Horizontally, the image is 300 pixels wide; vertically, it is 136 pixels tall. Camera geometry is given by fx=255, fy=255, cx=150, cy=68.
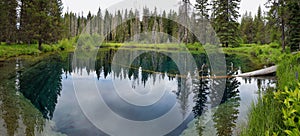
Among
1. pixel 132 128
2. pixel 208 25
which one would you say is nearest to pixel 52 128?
pixel 132 128

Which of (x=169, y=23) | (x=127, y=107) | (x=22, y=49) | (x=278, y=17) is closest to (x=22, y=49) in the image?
(x=22, y=49)

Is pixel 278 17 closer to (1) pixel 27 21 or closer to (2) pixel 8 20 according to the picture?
(1) pixel 27 21

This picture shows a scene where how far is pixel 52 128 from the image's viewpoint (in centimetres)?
511

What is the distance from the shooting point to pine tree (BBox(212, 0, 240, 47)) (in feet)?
96.6

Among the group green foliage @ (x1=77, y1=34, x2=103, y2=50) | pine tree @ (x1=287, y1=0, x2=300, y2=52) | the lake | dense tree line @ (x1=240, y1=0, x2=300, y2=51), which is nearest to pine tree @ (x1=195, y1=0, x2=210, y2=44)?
dense tree line @ (x1=240, y1=0, x2=300, y2=51)

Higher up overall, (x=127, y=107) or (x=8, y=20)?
(x=8, y=20)

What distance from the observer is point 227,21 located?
2958cm

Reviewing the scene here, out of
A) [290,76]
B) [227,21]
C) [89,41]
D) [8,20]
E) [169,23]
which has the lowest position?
[290,76]

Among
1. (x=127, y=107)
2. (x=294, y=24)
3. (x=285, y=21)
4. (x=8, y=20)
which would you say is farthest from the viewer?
(x=8, y=20)

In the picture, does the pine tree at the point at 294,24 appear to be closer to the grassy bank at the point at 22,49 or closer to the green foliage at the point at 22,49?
the grassy bank at the point at 22,49

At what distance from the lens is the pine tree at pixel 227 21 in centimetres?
2944

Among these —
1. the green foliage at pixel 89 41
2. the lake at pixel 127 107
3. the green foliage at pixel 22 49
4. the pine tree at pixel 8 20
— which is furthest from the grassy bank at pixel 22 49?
the lake at pixel 127 107

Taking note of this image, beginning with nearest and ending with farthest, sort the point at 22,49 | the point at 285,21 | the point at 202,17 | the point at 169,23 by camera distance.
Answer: the point at 285,21 → the point at 22,49 → the point at 169,23 → the point at 202,17

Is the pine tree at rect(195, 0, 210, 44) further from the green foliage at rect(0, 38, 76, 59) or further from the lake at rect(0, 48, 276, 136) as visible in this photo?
the lake at rect(0, 48, 276, 136)
